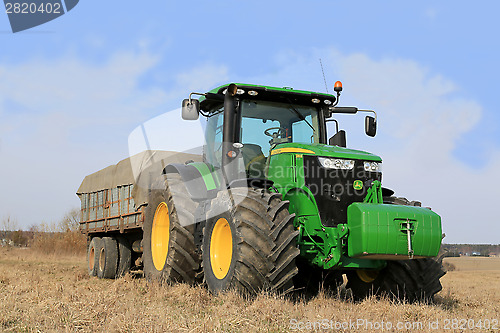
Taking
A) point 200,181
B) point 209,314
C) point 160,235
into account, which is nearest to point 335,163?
point 200,181

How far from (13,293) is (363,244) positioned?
501cm

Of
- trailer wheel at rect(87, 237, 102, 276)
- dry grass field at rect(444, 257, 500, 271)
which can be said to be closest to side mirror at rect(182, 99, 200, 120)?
trailer wheel at rect(87, 237, 102, 276)

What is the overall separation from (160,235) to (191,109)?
2396 mm

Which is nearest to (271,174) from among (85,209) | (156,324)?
(156,324)

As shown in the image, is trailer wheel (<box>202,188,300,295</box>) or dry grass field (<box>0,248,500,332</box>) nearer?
dry grass field (<box>0,248,500,332</box>)

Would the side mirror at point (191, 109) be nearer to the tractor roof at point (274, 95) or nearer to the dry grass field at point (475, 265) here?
the tractor roof at point (274, 95)

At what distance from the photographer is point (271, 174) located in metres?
7.17

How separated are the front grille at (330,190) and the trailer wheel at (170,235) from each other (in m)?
2.05

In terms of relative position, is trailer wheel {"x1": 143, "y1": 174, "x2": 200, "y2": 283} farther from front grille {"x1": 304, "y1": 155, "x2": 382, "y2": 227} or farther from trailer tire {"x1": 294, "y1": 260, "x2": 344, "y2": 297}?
front grille {"x1": 304, "y1": 155, "x2": 382, "y2": 227}

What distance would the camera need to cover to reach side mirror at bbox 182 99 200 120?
25.5 ft

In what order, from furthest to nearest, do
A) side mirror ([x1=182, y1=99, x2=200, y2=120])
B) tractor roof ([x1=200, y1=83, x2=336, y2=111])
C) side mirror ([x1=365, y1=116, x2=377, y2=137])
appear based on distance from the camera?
1. side mirror ([x1=365, y1=116, x2=377, y2=137])
2. side mirror ([x1=182, y1=99, x2=200, y2=120])
3. tractor roof ([x1=200, y1=83, x2=336, y2=111])

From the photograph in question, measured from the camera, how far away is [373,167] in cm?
716

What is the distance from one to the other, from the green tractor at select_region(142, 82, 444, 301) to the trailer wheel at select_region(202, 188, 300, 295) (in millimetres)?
12

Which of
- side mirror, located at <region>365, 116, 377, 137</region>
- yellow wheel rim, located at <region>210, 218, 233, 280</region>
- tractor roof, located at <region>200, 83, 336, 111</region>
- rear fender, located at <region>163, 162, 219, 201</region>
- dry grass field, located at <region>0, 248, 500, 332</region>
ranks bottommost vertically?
dry grass field, located at <region>0, 248, 500, 332</region>
